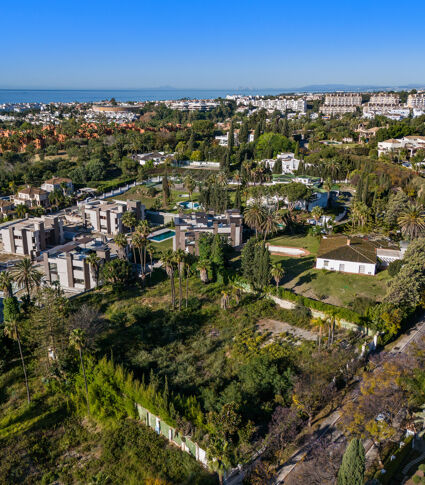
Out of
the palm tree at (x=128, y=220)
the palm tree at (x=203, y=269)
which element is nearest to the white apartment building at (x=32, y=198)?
the palm tree at (x=128, y=220)

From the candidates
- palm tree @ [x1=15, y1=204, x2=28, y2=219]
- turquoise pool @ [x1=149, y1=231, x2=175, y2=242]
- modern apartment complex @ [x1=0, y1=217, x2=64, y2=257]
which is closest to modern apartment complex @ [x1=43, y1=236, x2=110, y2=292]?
modern apartment complex @ [x1=0, y1=217, x2=64, y2=257]

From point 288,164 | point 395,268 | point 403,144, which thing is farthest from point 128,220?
point 403,144

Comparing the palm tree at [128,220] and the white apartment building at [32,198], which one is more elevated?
the palm tree at [128,220]

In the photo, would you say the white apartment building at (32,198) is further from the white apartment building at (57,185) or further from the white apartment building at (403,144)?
the white apartment building at (403,144)

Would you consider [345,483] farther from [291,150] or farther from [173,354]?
[291,150]

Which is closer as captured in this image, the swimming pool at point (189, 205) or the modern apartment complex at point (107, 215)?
the modern apartment complex at point (107, 215)

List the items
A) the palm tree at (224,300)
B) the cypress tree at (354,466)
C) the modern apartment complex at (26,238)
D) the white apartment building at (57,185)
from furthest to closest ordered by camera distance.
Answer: the white apartment building at (57,185) < the modern apartment complex at (26,238) < the palm tree at (224,300) < the cypress tree at (354,466)

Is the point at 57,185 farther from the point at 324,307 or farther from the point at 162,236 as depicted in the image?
the point at 324,307

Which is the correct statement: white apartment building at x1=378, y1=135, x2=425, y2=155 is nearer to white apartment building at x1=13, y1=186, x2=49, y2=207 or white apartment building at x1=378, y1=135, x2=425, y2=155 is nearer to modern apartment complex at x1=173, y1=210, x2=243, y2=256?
modern apartment complex at x1=173, y1=210, x2=243, y2=256
